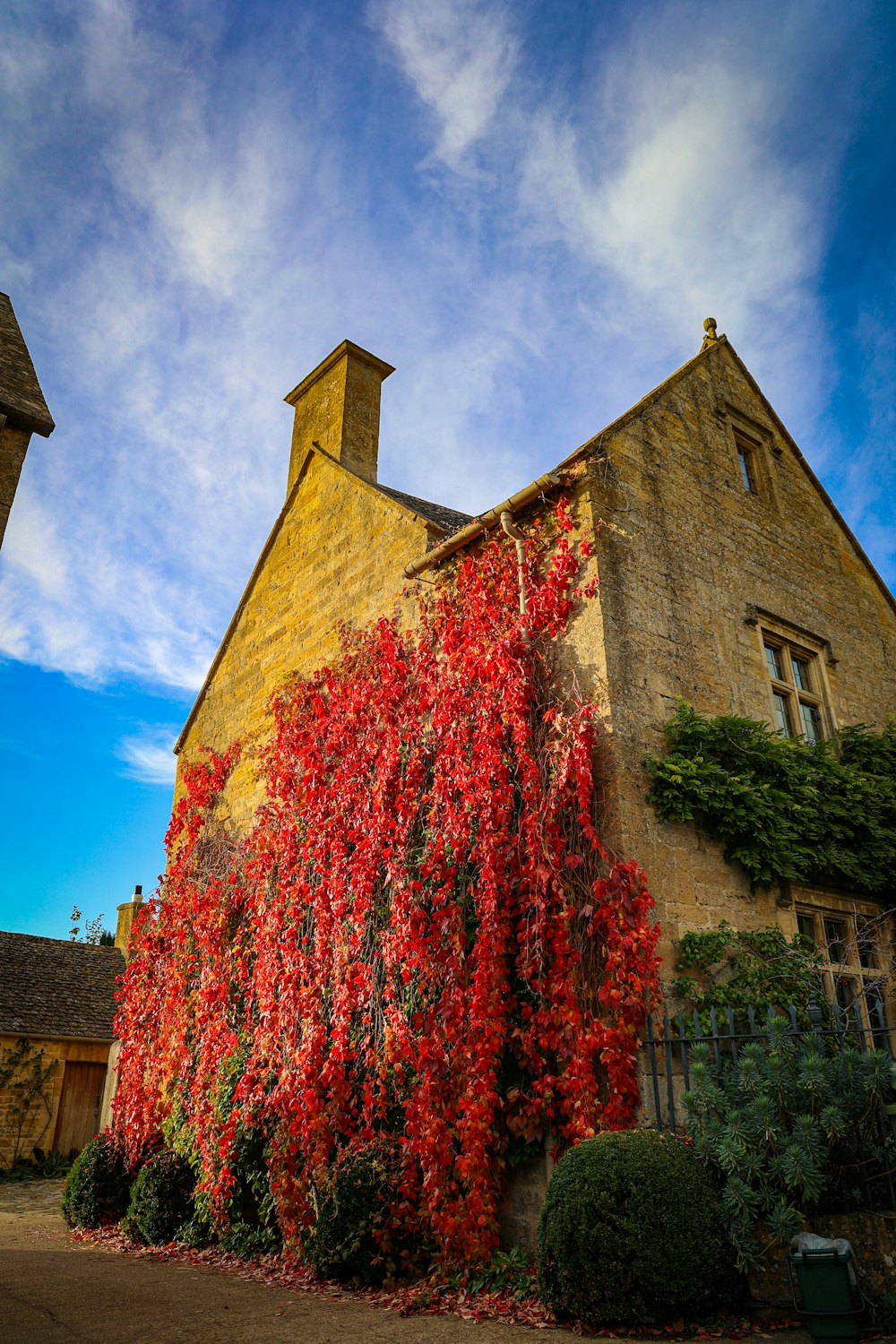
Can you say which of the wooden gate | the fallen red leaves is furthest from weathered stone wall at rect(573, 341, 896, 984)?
the wooden gate

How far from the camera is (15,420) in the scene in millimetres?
7168

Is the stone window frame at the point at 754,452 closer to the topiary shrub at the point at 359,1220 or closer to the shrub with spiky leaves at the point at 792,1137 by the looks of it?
the shrub with spiky leaves at the point at 792,1137

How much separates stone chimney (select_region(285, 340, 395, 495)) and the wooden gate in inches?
584

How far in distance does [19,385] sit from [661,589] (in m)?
5.89

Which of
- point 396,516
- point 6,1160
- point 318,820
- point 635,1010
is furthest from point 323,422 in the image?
point 6,1160

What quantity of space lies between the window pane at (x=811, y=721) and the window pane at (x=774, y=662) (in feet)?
1.42

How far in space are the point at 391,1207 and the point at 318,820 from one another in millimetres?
3744

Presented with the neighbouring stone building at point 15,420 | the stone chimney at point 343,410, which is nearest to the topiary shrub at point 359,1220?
the neighbouring stone building at point 15,420

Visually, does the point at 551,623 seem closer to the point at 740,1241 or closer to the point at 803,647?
the point at 803,647

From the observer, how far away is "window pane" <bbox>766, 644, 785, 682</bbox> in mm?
9578

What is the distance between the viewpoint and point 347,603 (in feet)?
36.3

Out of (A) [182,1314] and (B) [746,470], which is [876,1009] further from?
(B) [746,470]

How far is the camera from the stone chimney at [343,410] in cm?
1352

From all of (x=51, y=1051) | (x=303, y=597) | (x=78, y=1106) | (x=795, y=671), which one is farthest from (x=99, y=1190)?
(x=78, y=1106)
